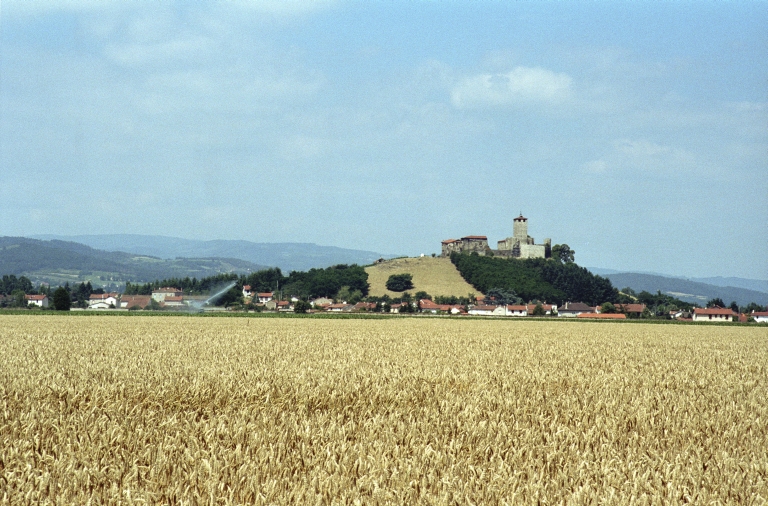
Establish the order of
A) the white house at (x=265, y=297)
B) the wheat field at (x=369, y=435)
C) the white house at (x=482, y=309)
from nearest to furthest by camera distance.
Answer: the wheat field at (x=369, y=435)
the white house at (x=482, y=309)
the white house at (x=265, y=297)

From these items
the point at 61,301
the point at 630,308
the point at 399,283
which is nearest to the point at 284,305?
the point at 399,283

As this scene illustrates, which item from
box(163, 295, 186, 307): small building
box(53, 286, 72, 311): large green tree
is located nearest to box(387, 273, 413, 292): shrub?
box(163, 295, 186, 307): small building

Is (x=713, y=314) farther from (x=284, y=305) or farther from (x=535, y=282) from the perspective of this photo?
(x=284, y=305)

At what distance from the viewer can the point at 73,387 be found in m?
11.2

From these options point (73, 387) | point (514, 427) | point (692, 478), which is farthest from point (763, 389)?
point (73, 387)

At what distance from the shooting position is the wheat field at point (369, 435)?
6.27 m

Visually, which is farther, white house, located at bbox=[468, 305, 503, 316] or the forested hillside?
the forested hillside

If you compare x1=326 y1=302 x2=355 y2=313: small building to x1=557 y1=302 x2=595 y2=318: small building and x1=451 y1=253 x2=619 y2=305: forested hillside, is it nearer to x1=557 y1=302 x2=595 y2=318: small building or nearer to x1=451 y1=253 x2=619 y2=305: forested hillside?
x1=451 y1=253 x2=619 y2=305: forested hillside

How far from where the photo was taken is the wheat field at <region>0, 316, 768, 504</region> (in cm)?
627

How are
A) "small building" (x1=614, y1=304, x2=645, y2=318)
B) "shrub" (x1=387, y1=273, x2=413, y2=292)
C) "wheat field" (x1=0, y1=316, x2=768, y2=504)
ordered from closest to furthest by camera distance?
1. "wheat field" (x1=0, y1=316, x2=768, y2=504)
2. "small building" (x1=614, y1=304, x2=645, y2=318)
3. "shrub" (x1=387, y1=273, x2=413, y2=292)

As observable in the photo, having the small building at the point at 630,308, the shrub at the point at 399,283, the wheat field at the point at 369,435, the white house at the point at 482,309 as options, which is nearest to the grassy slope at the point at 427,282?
the shrub at the point at 399,283

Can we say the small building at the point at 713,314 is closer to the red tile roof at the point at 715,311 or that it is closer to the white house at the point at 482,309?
the red tile roof at the point at 715,311

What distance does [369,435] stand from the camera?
8203 millimetres

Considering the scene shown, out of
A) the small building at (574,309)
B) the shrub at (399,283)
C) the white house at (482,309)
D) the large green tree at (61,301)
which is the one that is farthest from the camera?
the shrub at (399,283)
